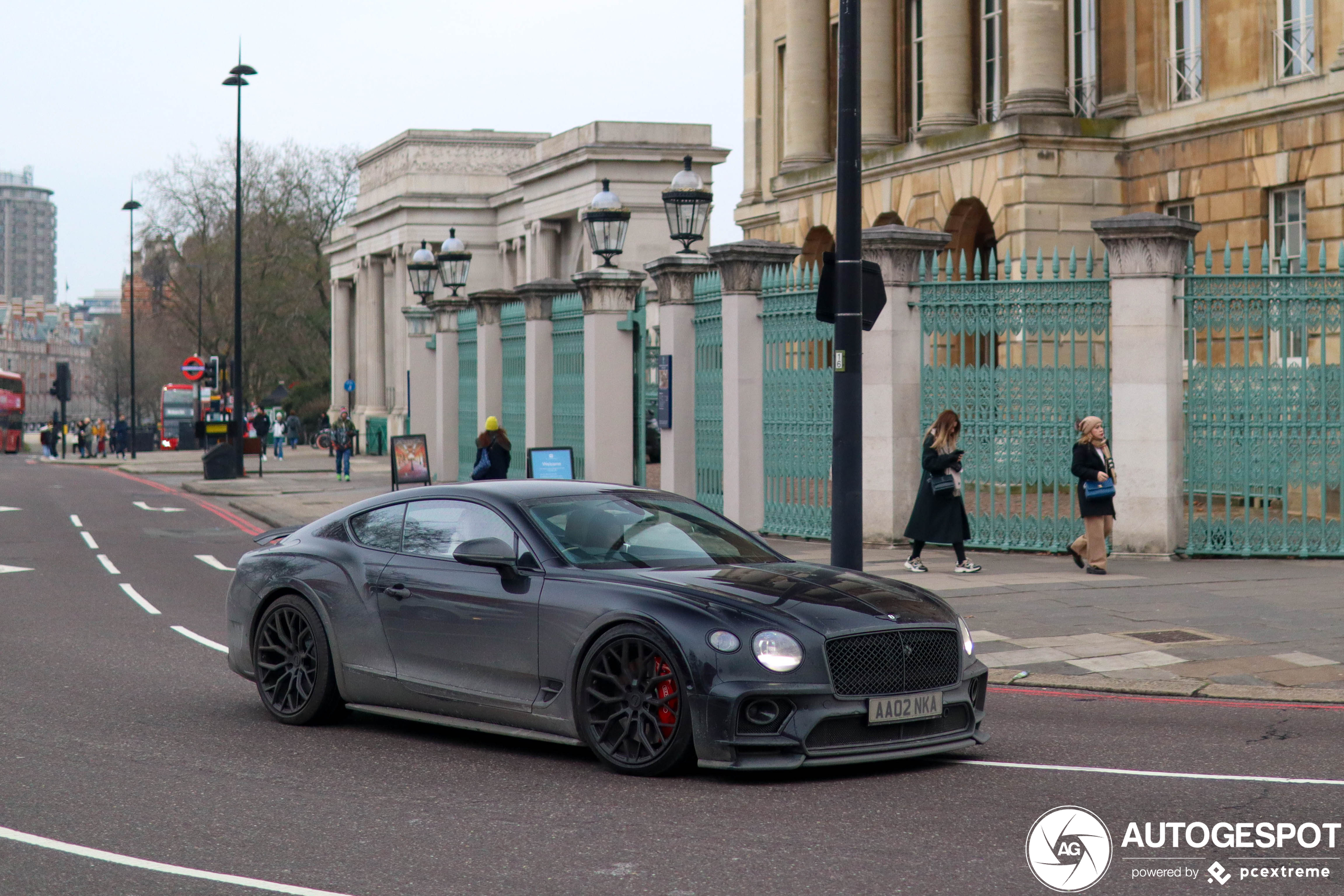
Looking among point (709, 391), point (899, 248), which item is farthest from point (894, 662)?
point (709, 391)

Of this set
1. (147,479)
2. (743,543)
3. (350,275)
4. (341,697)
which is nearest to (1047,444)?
(743,543)

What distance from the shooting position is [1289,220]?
23953 millimetres

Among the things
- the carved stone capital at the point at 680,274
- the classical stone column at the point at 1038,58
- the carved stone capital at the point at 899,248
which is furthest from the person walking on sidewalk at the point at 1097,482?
the classical stone column at the point at 1038,58

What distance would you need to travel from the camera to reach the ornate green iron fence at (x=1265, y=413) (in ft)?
52.5

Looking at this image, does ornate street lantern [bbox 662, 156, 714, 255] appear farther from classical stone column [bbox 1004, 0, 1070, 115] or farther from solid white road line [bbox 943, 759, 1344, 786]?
solid white road line [bbox 943, 759, 1344, 786]

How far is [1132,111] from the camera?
26.4 meters

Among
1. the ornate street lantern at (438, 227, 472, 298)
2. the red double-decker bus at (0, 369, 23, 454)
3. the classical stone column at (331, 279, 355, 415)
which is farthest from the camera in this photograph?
the classical stone column at (331, 279, 355, 415)

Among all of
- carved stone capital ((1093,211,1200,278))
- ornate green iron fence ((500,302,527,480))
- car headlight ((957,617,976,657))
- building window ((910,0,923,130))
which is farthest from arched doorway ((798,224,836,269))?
car headlight ((957,617,976,657))

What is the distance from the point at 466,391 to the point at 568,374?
599 cm

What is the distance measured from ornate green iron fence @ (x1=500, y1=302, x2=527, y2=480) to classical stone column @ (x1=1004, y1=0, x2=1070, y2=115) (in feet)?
29.6

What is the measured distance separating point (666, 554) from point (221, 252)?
82444mm

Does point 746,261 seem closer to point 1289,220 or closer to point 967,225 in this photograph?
point 1289,220

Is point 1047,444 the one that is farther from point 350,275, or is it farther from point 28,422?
point 28,422

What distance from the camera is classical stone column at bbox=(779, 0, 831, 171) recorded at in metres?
33.8
